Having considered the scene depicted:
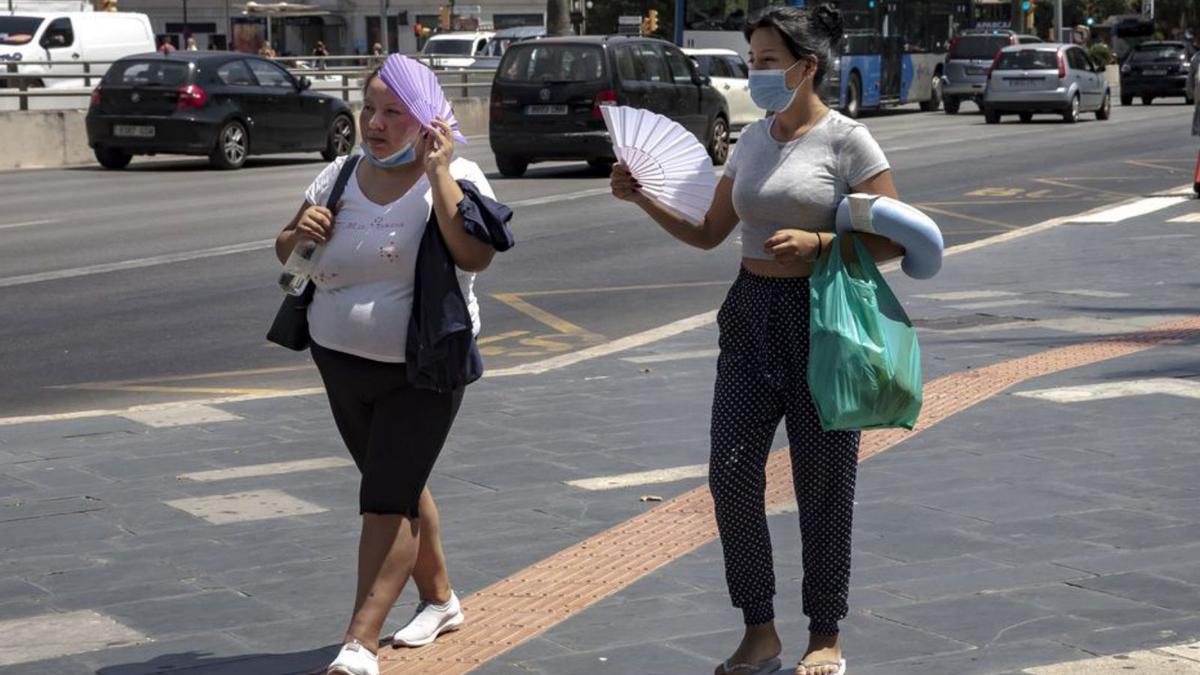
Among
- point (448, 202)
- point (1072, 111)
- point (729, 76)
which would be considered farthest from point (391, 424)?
point (1072, 111)

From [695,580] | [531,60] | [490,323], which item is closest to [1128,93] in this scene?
[531,60]

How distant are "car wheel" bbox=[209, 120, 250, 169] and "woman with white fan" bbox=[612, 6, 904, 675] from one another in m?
22.4

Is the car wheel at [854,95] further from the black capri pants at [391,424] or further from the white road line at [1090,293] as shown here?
the black capri pants at [391,424]

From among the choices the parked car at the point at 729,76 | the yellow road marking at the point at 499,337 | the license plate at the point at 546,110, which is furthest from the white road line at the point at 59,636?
the parked car at the point at 729,76

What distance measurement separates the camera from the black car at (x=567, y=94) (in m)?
24.2

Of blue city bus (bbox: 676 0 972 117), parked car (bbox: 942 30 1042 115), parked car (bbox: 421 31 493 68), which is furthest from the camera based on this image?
parked car (bbox: 421 31 493 68)

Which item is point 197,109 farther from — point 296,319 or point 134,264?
point 296,319

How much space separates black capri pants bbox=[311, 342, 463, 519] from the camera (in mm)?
5027

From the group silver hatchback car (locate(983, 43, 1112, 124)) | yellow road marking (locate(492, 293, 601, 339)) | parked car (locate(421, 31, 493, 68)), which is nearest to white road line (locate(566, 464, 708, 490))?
yellow road marking (locate(492, 293, 601, 339))

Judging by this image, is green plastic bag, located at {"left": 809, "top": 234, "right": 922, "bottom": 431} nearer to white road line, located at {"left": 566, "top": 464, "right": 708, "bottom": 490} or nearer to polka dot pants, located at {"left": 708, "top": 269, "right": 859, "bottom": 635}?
polka dot pants, located at {"left": 708, "top": 269, "right": 859, "bottom": 635}

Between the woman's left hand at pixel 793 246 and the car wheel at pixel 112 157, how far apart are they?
23528 millimetres

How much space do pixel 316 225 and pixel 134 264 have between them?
11.3 m

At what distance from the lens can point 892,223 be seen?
4.79 metres

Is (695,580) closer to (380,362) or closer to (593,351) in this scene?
(380,362)
